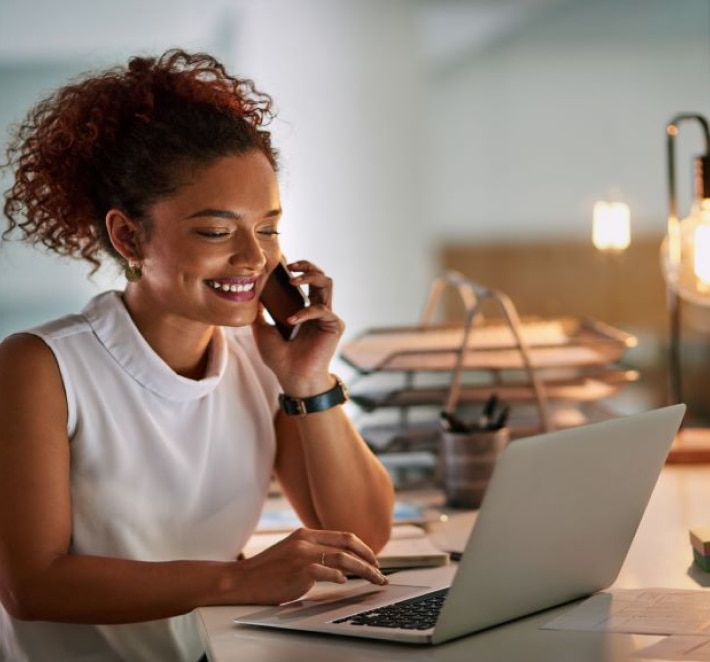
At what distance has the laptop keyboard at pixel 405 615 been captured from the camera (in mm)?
1227

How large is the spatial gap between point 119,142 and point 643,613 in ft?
2.87

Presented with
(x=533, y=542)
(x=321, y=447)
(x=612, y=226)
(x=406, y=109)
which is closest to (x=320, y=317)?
(x=321, y=447)

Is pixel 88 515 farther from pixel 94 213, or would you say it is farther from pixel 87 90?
pixel 87 90

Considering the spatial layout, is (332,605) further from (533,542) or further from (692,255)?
(692,255)

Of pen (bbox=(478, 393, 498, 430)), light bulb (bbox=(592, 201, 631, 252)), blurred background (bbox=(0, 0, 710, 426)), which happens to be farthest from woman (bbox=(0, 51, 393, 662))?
blurred background (bbox=(0, 0, 710, 426))

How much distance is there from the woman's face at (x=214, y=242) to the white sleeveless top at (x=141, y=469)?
0.29 feet

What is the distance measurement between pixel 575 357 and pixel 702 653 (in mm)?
1150

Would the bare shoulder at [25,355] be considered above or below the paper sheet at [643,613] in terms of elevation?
above

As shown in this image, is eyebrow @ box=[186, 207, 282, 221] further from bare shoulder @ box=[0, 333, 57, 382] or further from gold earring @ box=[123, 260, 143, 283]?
bare shoulder @ box=[0, 333, 57, 382]

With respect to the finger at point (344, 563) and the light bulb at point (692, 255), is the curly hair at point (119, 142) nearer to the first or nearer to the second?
the finger at point (344, 563)

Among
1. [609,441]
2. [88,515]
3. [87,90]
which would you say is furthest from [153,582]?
[87,90]

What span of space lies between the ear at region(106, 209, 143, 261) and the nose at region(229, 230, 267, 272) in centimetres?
13

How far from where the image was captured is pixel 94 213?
171cm

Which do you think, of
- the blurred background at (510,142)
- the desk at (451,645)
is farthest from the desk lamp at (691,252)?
the blurred background at (510,142)
